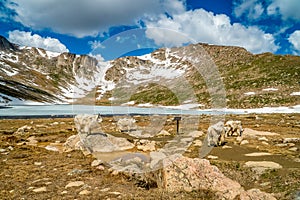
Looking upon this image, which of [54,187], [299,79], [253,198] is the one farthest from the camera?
[299,79]

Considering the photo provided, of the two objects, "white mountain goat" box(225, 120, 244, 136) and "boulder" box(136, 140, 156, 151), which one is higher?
Result: "white mountain goat" box(225, 120, 244, 136)

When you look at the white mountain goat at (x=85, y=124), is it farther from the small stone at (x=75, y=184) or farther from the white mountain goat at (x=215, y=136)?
the small stone at (x=75, y=184)

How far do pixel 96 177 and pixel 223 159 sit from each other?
372 inches

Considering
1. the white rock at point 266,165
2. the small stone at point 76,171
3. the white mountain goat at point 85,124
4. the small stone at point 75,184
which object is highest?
the white mountain goat at point 85,124

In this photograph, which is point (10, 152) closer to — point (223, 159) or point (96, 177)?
point (96, 177)

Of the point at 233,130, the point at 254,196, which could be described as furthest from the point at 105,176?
the point at 233,130

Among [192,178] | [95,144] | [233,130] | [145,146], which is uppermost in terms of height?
[233,130]

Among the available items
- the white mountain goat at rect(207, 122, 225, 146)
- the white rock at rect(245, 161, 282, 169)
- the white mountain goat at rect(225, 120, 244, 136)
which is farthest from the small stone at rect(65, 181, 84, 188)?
the white mountain goat at rect(225, 120, 244, 136)

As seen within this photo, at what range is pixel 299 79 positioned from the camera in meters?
152

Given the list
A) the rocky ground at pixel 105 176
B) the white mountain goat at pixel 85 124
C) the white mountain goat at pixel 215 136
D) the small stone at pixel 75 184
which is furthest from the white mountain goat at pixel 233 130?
the small stone at pixel 75 184

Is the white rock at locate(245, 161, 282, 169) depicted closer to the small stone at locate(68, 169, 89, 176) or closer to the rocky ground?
the rocky ground

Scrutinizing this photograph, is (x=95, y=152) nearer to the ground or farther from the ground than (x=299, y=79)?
nearer to the ground

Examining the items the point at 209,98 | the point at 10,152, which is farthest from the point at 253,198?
the point at 209,98

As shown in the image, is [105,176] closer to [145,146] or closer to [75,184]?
[75,184]
